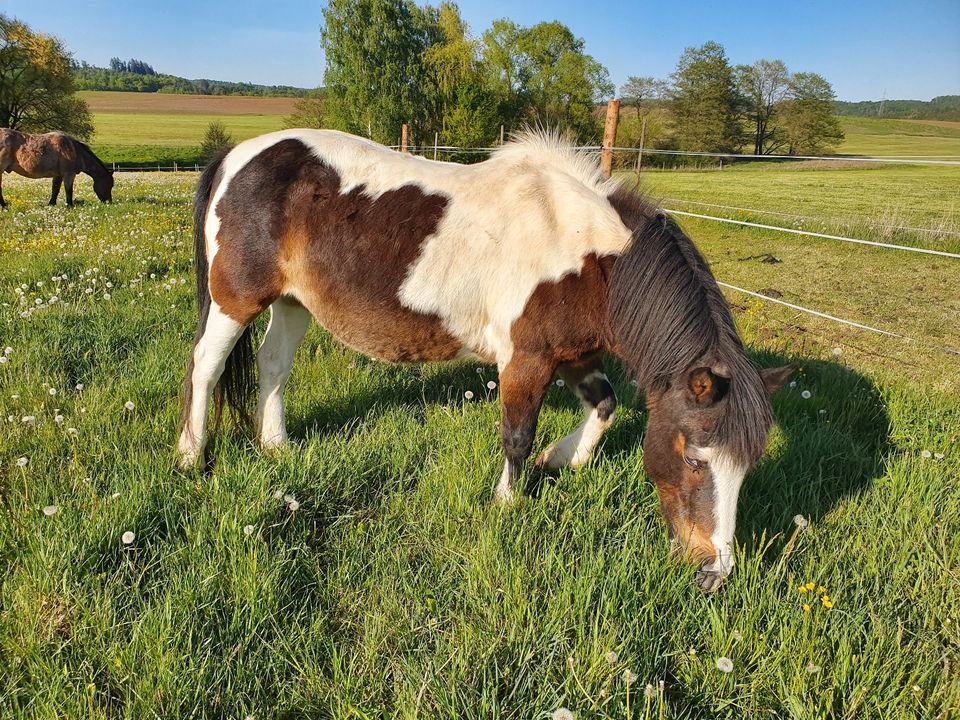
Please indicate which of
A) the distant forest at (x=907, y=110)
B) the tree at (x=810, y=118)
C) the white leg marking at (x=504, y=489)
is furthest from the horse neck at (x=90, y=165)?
the distant forest at (x=907, y=110)

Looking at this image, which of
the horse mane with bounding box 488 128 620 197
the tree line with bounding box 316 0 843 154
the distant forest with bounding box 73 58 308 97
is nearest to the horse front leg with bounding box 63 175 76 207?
the horse mane with bounding box 488 128 620 197

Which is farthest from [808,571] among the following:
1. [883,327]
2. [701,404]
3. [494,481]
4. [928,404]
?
[883,327]

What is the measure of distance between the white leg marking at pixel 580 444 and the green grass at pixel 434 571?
0.46 ft

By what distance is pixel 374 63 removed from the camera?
4400cm

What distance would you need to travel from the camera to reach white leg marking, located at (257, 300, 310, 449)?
370cm

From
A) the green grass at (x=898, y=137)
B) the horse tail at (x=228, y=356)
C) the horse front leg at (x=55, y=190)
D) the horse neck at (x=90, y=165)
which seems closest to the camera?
the horse tail at (x=228, y=356)

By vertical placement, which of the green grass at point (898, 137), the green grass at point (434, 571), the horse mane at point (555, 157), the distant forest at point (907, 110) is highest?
the distant forest at point (907, 110)

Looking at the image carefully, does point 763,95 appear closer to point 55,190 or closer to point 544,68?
point 544,68

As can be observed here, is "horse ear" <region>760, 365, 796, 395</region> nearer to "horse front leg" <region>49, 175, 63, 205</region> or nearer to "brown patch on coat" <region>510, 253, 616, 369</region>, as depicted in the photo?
"brown patch on coat" <region>510, 253, 616, 369</region>

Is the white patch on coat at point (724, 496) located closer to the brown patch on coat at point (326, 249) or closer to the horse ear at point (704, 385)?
the horse ear at point (704, 385)

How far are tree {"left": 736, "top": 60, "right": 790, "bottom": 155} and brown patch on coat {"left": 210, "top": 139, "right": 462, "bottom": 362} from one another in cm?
5476

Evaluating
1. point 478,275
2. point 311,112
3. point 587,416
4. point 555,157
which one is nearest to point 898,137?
point 311,112

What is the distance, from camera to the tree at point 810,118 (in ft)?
153

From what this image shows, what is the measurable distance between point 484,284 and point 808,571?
204cm
